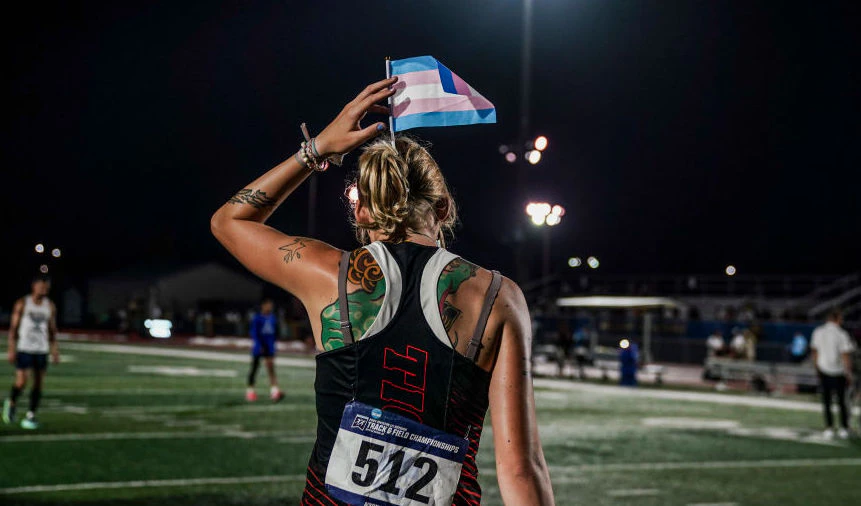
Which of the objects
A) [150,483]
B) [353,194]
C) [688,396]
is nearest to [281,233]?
[353,194]

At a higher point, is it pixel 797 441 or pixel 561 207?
pixel 561 207

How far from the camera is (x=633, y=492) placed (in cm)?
978

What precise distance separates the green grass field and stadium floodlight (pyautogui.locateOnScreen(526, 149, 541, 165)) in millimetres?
4830

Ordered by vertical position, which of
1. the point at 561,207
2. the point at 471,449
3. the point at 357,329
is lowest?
the point at 471,449

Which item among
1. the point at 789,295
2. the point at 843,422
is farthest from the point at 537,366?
the point at 843,422

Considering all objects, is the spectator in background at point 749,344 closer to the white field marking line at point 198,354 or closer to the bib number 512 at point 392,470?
the white field marking line at point 198,354

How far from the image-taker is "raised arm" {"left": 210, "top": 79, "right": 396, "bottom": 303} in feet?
8.44

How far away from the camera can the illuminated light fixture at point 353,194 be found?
267 cm

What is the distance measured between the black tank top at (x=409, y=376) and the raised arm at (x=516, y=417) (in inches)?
2.0

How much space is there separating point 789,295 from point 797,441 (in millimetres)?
31001

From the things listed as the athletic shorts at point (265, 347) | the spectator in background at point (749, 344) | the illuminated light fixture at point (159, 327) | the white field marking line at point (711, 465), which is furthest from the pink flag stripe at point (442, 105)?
the illuminated light fixture at point (159, 327)

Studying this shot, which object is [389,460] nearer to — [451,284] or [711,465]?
[451,284]

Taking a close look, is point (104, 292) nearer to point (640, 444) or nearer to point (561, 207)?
point (561, 207)

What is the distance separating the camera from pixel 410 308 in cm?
249
